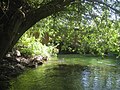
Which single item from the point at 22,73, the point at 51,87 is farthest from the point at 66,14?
the point at 22,73

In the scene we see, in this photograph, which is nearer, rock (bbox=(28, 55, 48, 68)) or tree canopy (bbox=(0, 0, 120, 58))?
tree canopy (bbox=(0, 0, 120, 58))

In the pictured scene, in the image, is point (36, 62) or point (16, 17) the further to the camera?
point (36, 62)

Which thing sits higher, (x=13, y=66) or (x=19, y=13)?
(x=19, y=13)

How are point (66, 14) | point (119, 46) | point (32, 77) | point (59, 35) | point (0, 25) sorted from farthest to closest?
point (32, 77), point (59, 35), point (66, 14), point (119, 46), point (0, 25)

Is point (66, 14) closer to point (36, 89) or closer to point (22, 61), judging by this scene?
point (36, 89)

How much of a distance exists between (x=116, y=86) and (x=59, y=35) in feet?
16.4

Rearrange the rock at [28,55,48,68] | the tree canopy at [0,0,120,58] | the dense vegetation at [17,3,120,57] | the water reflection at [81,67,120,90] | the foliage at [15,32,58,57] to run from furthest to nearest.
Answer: the foliage at [15,32,58,57], the rock at [28,55,48,68], the water reflection at [81,67,120,90], the dense vegetation at [17,3,120,57], the tree canopy at [0,0,120,58]

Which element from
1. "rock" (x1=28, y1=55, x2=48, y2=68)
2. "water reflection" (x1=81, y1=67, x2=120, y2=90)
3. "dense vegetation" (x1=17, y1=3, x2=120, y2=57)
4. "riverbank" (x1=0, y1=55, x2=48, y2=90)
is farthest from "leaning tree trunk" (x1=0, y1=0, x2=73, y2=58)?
"rock" (x1=28, y1=55, x2=48, y2=68)

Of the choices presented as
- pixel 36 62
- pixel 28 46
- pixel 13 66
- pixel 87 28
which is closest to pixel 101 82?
pixel 87 28

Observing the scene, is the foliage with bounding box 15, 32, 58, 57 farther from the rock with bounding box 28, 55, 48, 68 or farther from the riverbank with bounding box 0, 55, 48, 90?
the rock with bounding box 28, 55, 48, 68

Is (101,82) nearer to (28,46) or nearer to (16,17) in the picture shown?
(16,17)

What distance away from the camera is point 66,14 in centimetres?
1836

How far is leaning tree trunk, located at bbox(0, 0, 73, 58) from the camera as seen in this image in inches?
557

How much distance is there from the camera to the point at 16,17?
1403cm
